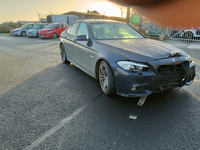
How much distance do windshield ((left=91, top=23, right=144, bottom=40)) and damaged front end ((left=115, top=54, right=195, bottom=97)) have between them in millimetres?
1407

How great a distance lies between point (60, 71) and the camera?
513cm

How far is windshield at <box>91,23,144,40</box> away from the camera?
13.2 ft

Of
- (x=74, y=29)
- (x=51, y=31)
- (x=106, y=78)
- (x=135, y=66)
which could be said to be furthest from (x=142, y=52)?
(x=51, y=31)

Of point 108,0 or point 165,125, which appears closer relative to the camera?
point 108,0

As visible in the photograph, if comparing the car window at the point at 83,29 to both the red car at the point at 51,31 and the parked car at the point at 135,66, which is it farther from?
the red car at the point at 51,31

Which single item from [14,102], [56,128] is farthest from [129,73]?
[14,102]

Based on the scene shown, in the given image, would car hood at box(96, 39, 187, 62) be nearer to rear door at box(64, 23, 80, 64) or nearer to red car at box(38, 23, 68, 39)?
rear door at box(64, 23, 80, 64)

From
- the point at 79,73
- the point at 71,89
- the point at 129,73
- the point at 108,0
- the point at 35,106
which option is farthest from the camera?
the point at 79,73

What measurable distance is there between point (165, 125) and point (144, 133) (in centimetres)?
38

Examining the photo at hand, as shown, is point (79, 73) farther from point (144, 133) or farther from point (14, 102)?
point (144, 133)

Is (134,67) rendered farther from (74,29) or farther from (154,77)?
(74,29)

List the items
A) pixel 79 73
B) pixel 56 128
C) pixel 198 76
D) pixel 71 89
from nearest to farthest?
pixel 56 128 < pixel 71 89 < pixel 198 76 < pixel 79 73

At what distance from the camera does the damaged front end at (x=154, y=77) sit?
106 inches

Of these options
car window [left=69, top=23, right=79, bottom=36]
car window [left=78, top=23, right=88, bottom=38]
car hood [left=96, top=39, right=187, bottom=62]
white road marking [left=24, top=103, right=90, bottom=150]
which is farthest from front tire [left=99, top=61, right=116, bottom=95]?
car window [left=69, top=23, right=79, bottom=36]
